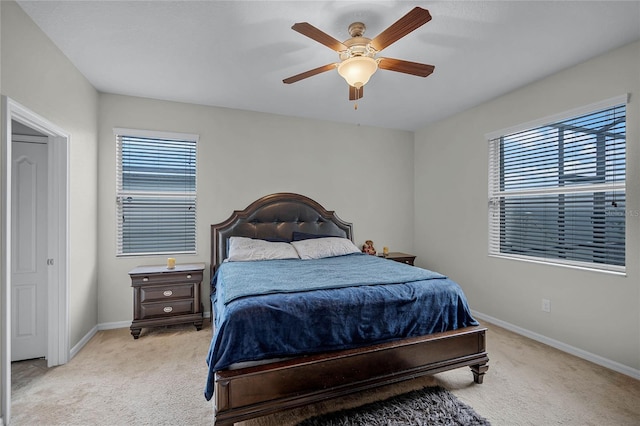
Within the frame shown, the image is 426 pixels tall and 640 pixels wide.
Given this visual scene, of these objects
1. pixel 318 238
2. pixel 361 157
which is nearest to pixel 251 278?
pixel 318 238

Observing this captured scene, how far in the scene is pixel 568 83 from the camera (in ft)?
9.20

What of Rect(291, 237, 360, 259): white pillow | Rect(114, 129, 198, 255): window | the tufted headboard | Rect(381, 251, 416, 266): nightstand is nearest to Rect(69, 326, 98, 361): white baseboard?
Rect(114, 129, 198, 255): window

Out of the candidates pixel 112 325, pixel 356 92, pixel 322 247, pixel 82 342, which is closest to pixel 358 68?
pixel 356 92

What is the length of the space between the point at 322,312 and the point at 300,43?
208 cm

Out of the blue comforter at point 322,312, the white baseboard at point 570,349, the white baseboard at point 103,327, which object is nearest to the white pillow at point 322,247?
the blue comforter at point 322,312

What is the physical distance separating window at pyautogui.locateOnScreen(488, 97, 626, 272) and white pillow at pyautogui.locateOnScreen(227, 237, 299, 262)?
2514 mm

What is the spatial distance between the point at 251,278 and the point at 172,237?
5.85ft

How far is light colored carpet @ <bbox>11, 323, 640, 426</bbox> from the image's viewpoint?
1.90 m

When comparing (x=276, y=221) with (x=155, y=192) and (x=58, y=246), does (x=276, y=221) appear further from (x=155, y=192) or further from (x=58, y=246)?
(x=58, y=246)

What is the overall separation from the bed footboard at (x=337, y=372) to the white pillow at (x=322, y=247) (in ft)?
5.40

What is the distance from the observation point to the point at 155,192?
356cm

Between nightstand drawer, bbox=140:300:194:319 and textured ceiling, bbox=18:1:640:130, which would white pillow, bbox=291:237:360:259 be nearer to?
nightstand drawer, bbox=140:300:194:319

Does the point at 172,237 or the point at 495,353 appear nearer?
the point at 495,353

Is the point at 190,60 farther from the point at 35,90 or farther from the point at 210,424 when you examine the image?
the point at 210,424
